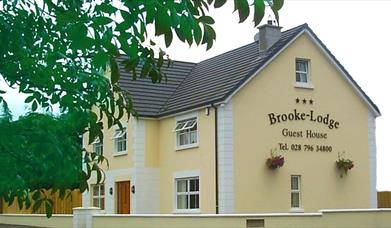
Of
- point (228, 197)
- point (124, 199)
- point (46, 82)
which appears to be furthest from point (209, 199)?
point (46, 82)

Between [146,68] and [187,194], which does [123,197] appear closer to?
[187,194]

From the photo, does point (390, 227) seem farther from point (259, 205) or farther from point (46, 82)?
point (46, 82)

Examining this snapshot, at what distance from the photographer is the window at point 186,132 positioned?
30.0 metres

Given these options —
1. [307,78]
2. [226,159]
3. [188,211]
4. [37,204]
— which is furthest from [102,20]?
[307,78]

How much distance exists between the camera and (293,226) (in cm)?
2211

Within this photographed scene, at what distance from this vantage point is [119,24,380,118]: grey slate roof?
29.2 m

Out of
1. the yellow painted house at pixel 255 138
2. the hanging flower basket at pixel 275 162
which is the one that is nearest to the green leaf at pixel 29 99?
the yellow painted house at pixel 255 138

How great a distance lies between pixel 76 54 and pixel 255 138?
1008 inches

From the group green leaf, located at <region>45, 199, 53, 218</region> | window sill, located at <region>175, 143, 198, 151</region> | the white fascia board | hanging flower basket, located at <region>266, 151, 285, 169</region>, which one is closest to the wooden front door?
window sill, located at <region>175, 143, 198, 151</region>

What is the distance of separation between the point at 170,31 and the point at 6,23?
3.05 feet

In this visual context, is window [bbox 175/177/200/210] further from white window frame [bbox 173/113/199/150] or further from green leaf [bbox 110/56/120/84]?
green leaf [bbox 110/56/120/84]

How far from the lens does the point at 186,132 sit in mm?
30797

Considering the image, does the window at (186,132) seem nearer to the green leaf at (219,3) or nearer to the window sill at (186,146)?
the window sill at (186,146)

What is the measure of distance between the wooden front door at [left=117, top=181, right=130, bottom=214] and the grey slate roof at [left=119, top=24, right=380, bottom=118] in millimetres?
3694
